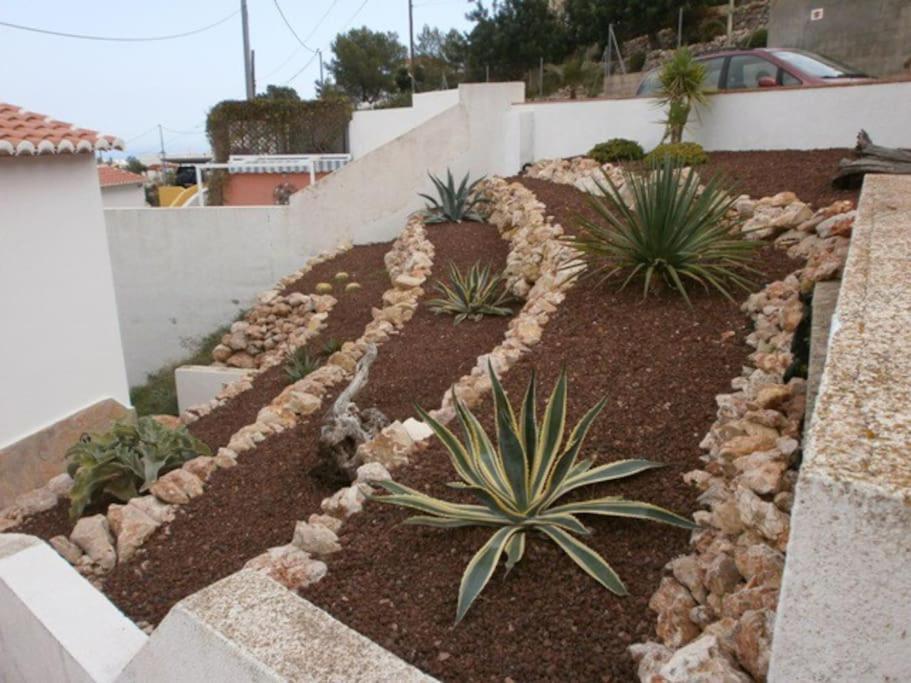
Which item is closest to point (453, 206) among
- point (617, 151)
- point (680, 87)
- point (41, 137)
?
point (617, 151)

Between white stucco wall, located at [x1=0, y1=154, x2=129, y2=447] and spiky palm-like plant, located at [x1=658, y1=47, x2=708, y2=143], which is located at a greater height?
spiky palm-like plant, located at [x1=658, y1=47, x2=708, y2=143]

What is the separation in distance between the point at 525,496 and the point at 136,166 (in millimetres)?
48504

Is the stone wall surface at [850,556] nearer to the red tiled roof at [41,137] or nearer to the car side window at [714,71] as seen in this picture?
the red tiled roof at [41,137]

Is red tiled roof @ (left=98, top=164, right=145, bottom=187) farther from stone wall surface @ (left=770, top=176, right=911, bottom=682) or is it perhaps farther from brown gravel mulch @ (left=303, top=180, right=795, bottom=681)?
stone wall surface @ (left=770, top=176, right=911, bottom=682)

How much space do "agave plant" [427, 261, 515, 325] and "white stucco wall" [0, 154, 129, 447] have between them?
140 inches

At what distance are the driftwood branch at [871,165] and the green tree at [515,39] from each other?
934 inches

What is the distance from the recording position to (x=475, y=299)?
7156 mm

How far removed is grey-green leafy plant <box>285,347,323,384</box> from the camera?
25.1 feet

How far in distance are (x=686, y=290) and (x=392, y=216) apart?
8.30m

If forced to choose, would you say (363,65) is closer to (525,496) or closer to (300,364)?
(300,364)

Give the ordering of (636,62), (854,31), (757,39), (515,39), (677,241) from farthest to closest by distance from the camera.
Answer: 1. (515,39)
2. (636,62)
3. (757,39)
4. (854,31)
5. (677,241)

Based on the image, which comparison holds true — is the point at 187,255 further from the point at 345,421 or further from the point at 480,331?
the point at 345,421

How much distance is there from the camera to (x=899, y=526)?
1.32 metres

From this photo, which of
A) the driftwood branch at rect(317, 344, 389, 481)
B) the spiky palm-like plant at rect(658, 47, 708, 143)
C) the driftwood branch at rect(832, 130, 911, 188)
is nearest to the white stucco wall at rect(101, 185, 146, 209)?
the spiky palm-like plant at rect(658, 47, 708, 143)
